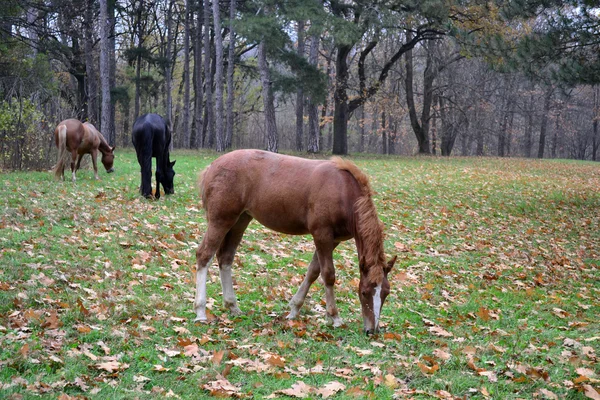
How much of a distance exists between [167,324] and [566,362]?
3726 millimetres

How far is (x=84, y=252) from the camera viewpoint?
7.66m

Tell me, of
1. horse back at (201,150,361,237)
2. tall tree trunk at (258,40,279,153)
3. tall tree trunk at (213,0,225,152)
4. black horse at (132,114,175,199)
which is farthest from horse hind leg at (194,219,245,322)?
tall tree trunk at (213,0,225,152)

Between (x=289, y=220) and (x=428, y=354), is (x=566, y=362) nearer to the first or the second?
(x=428, y=354)

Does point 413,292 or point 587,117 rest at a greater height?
point 587,117

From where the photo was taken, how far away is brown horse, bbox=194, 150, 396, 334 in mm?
5477

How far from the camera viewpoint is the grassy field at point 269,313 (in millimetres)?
4340

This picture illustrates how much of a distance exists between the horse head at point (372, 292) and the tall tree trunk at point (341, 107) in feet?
80.9

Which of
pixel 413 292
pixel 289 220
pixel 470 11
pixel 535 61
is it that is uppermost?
pixel 470 11

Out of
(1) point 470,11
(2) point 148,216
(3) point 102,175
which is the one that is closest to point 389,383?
(2) point 148,216

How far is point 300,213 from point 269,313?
1231 millimetres

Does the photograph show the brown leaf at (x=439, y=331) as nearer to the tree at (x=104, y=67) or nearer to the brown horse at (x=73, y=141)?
the brown horse at (x=73, y=141)

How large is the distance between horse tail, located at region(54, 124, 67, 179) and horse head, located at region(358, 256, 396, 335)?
1115cm

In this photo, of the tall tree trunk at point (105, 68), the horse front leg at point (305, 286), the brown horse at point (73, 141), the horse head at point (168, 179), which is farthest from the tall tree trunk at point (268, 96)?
the horse front leg at point (305, 286)

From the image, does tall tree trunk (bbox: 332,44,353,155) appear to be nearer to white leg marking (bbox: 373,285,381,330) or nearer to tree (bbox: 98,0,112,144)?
tree (bbox: 98,0,112,144)
